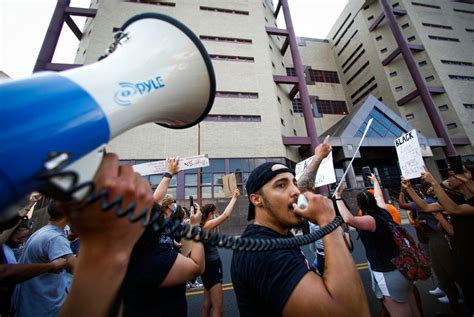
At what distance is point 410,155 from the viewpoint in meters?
4.03

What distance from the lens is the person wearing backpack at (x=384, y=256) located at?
245cm

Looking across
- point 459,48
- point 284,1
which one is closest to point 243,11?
point 284,1

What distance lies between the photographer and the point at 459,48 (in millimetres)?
27328

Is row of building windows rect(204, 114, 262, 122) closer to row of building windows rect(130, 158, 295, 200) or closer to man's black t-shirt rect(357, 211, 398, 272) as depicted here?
row of building windows rect(130, 158, 295, 200)

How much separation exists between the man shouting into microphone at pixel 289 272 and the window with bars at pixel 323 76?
32.0 meters

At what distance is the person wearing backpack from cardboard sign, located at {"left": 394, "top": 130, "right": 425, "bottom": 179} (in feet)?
5.57

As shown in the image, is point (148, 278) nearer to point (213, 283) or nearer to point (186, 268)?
point (186, 268)

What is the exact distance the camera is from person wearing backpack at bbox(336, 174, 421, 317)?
2449mm

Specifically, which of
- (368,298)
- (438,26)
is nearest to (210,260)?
(368,298)

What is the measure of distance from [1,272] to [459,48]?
140ft

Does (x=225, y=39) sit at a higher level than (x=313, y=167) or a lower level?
higher

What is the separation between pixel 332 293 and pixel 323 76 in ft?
113

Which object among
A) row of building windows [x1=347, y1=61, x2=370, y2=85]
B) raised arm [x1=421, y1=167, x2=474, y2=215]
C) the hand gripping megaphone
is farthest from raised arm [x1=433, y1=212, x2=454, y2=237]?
row of building windows [x1=347, y1=61, x2=370, y2=85]

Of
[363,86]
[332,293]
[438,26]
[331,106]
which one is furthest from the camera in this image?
[363,86]
